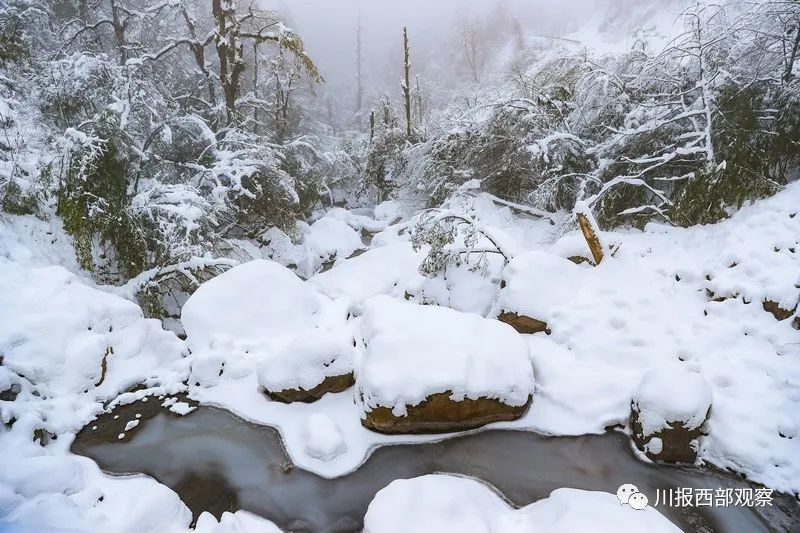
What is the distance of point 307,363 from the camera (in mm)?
5664

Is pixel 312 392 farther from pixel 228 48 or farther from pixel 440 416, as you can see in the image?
pixel 228 48

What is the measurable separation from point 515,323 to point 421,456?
282 centimetres

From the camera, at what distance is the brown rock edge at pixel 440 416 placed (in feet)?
16.7

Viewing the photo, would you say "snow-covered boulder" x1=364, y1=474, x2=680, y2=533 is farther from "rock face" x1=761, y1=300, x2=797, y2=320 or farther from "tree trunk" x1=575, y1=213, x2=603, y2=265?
"tree trunk" x1=575, y1=213, x2=603, y2=265

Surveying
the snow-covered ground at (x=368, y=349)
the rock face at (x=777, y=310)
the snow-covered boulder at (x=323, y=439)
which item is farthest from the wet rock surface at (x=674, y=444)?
the snow-covered boulder at (x=323, y=439)

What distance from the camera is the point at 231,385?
6117 mm

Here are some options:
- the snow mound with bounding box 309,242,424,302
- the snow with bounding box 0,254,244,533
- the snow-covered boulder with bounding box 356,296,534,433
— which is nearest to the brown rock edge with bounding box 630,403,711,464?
the snow-covered boulder with bounding box 356,296,534,433

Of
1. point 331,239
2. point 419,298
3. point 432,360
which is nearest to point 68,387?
point 432,360

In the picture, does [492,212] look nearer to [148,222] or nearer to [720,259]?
[720,259]

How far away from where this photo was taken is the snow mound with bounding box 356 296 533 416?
16.6 feet

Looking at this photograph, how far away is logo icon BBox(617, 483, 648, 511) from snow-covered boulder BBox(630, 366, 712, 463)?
1.75ft

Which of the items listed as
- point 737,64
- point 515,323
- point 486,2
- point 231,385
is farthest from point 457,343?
point 486,2

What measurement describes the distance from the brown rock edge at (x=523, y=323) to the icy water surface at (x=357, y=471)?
200cm

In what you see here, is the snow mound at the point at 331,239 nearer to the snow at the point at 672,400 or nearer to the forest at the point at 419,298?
the forest at the point at 419,298
